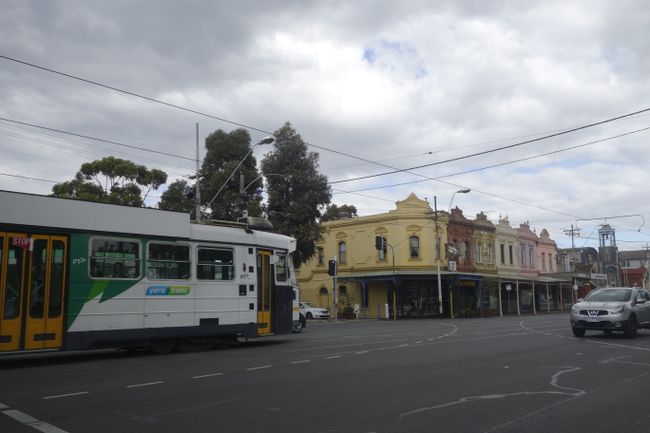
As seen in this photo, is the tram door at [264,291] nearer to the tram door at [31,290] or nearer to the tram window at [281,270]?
the tram window at [281,270]

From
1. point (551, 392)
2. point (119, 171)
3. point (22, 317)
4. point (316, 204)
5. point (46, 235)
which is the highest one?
point (119, 171)

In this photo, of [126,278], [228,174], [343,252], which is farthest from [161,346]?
[343,252]

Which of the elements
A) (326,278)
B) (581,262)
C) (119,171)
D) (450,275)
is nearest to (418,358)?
(119,171)

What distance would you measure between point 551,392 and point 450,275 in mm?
34703

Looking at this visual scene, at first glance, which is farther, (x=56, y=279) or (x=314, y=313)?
(x=314, y=313)

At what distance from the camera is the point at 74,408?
7.51 m

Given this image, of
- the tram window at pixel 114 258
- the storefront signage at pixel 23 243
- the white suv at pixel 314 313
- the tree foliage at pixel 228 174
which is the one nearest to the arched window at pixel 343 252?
the white suv at pixel 314 313

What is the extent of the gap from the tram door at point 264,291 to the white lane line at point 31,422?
9138 mm

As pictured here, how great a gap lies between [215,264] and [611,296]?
12.4 meters

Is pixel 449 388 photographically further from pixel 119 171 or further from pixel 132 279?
pixel 119 171

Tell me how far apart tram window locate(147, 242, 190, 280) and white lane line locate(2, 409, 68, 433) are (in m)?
6.68

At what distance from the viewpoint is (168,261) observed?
1431cm

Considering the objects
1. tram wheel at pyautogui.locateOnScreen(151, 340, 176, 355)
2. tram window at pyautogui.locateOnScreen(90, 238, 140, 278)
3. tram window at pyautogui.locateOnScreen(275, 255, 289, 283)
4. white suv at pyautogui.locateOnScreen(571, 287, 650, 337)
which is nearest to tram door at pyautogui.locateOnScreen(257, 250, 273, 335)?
Result: tram window at pyautogui.locateOnScreen(275, 255, 289, 283)

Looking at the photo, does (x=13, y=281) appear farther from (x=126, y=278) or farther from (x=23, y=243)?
(x=126, y=278)
